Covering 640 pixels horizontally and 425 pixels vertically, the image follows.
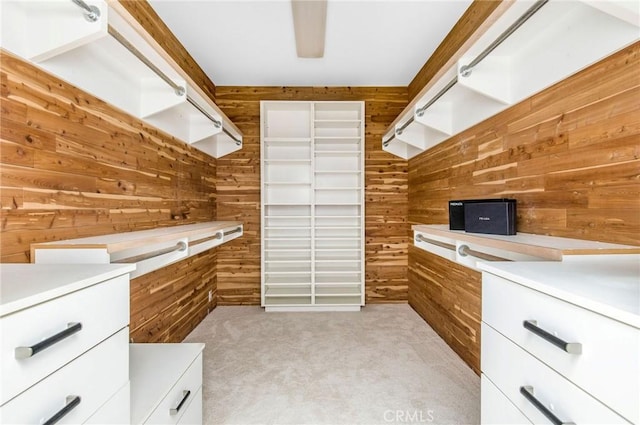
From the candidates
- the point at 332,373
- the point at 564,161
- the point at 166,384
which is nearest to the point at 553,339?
the point at 564,161

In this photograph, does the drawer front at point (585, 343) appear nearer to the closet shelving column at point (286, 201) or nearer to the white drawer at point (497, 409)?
the white drawer at point (497, 409)

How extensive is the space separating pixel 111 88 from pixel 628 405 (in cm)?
236

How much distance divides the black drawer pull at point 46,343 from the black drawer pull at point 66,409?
0.16 metres

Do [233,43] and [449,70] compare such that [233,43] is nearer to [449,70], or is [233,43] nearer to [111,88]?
[111,88]

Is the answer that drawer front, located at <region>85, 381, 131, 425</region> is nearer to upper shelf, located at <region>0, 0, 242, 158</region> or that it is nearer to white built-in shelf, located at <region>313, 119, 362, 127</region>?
upper shelf, located at <region>0, 0, 242, 158</region>

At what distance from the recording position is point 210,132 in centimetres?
281

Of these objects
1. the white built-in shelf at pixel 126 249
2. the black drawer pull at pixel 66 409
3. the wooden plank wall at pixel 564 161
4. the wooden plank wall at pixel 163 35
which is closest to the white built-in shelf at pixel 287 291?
the white built-in shelf at pixel 126 249

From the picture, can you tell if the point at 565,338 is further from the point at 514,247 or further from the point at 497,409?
the point at 514,247

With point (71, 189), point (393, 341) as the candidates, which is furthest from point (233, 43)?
point (393, 341)

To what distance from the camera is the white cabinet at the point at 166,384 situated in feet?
3.84

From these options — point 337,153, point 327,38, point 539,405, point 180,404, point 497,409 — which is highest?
point 327,38

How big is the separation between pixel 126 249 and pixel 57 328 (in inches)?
25.3

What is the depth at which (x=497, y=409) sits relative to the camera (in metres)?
0.96

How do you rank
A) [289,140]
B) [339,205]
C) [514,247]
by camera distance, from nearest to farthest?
[514,247], [289,140], [339,205]
